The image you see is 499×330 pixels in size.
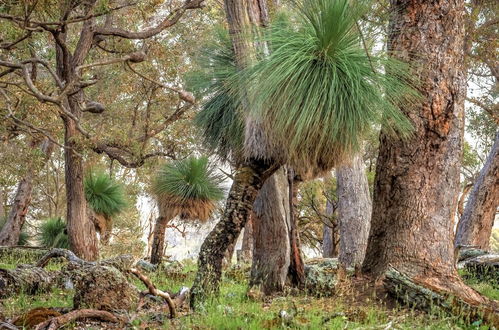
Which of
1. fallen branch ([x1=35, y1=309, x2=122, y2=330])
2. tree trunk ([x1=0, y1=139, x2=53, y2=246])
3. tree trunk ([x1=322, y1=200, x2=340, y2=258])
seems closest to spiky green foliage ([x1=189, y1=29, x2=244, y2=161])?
fallen branch ([x1=35, y1=309, x2=122, y2=330])

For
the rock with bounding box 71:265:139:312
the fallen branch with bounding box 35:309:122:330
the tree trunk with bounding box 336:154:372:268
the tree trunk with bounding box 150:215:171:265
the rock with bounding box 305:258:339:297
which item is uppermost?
the tree trunk with bounding box 336:154:372:268

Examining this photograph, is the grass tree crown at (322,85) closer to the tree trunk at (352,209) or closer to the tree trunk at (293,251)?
the tree trunk at (293,251)

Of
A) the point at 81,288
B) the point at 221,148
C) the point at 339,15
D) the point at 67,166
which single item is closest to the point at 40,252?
the point at 67,166

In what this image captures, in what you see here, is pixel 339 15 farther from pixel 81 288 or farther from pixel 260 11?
pixel 81 288

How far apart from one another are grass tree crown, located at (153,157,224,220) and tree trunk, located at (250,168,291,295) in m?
3.70

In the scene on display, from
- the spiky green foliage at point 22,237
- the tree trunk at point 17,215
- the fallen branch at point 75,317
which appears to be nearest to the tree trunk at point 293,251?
the fallen branch at point 75,317

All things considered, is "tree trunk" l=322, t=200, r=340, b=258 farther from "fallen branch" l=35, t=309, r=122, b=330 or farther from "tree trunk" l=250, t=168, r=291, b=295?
"fallen branch" l=35, t=309, r=122, b=330

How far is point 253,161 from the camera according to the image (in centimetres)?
486

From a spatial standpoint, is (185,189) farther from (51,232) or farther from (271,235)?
(271,235)

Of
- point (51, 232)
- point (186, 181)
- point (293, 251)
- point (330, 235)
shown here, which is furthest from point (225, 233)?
point (330, 235)

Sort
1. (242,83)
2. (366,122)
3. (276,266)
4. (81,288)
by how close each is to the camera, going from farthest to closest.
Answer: (276,266) → (242,83) → (366,122) → (81,288)

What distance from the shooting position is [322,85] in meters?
4.20

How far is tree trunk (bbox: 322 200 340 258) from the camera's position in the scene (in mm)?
14227

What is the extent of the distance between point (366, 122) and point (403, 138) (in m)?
0.89
